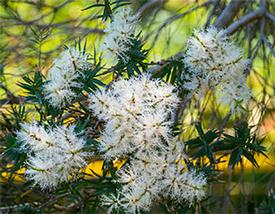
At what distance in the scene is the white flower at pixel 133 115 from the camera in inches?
72.1

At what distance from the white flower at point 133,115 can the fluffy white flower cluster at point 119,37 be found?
173 mm

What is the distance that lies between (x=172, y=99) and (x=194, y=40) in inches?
8.5

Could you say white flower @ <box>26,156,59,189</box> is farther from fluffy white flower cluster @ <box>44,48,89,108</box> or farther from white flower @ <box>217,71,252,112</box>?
white flower @ <box>217,71,252,112</box>

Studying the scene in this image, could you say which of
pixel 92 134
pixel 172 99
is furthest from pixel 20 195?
pixel 172 99

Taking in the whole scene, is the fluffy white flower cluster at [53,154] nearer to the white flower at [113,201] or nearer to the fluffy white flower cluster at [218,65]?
the white flower at [113,201]

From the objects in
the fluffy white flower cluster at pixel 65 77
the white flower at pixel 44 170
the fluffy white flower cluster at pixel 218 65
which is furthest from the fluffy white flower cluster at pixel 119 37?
the white flower at pixel 44 170

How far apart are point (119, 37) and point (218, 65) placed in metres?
0.33

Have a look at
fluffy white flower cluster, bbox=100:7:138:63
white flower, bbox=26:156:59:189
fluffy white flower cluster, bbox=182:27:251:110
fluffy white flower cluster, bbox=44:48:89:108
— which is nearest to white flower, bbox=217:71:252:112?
fluffy white flower cluster, bbox=182:27:251:110

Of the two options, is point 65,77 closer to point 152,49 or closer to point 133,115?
point 133,115

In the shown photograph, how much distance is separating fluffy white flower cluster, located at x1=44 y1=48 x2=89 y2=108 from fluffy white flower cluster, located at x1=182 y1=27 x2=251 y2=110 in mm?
344

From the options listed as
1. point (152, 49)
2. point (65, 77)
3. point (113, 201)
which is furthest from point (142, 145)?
point (152, 49)

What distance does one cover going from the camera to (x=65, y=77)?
6.57ft

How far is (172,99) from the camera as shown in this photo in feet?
6.36

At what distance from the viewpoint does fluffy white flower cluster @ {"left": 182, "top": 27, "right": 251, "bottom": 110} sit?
2.01m
